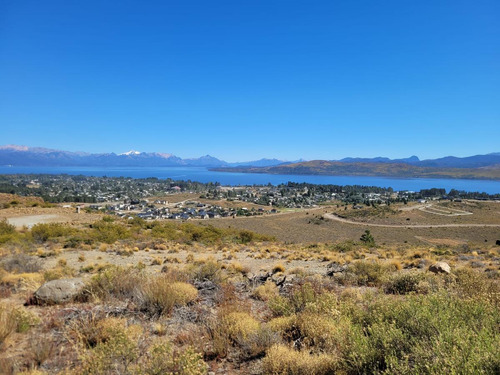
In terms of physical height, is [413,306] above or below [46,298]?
above

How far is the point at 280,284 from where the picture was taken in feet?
27.6

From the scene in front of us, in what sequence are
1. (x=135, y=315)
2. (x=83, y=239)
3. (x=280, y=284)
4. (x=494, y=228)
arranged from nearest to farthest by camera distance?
(x=135, y=315) → (x=280, y=284) → (x=83, y=239) → (x=494, y=228)

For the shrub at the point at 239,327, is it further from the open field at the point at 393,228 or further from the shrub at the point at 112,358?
the open field at the point at 393,228

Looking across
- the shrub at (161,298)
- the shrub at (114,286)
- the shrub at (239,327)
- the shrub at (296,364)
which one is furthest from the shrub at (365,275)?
the shrub at (114,286)

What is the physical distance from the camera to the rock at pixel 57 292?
6.55 meters

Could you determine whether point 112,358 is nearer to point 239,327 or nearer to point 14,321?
point 239,327

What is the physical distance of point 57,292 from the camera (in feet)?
22.0

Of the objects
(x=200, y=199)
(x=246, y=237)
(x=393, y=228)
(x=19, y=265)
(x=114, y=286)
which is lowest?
(x=200, y=199)

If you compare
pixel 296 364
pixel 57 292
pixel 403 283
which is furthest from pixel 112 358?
pixel 403 283

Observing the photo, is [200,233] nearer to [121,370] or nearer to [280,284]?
[280,284]

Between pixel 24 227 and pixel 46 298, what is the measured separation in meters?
18.3

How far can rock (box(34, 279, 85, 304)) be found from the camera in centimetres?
655

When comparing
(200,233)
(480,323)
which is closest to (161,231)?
(200,233)

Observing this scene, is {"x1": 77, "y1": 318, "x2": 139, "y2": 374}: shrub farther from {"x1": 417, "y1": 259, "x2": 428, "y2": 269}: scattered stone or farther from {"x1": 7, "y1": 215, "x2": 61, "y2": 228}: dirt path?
{"x1": 7, "y1": 215, "x2": 61, "y2": 228}: dirt path
